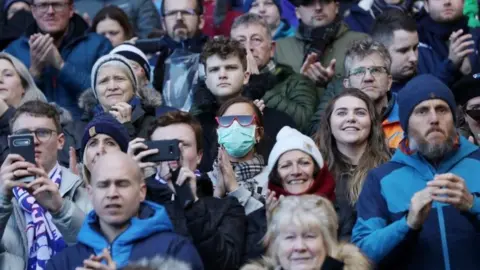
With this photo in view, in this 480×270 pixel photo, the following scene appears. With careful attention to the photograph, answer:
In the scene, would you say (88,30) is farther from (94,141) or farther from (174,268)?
(174,268)

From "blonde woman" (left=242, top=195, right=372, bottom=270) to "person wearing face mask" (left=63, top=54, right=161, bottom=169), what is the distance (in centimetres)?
287

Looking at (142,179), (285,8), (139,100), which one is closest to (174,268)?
(142,179)

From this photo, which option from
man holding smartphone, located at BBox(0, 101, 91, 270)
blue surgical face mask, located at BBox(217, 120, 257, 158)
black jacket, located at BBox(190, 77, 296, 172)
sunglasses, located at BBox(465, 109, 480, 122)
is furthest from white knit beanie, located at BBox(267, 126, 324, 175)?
sunglasses, located at BBox(465, 109, 480, 122)

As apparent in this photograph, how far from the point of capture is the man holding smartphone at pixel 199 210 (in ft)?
32.8

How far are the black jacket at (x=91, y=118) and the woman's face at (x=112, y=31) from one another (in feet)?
7.10

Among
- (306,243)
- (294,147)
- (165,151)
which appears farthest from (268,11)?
(306,243)

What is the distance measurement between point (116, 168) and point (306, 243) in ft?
4.27

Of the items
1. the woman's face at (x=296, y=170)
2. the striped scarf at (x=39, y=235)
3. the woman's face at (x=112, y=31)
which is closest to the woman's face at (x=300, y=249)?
the woman's face at (x=296, y=170)

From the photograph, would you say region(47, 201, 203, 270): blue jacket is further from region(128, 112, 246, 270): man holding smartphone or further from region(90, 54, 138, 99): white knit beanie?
region(90, 54, 138, 99): white knit beanie

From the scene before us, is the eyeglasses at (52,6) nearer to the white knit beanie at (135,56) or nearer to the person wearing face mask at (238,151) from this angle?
the white knit beanie at (135,56)

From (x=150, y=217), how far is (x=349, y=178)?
1.94 meters

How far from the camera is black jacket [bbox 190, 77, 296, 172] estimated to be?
1205 centimetres

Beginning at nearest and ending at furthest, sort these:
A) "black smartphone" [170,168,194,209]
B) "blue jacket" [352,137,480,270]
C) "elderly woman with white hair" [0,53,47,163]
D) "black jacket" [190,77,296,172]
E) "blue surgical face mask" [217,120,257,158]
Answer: "blue jacket" [352,137,480,270] → "black smartphone" [170,168,194,209] → "blue surgical face mask" [217,120,257,158] → "black jacket" [190,77,296,172] → "elderly woman with white hair" [0,53,47,163]

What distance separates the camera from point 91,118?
12375 mm
